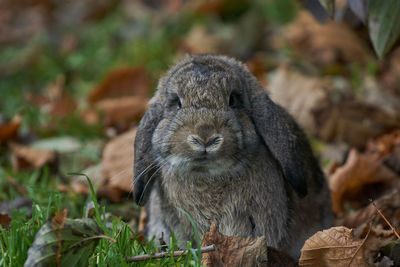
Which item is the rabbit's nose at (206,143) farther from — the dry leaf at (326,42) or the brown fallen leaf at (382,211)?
the dry leaf at (326,42)

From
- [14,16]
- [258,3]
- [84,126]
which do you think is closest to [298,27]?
[258,3]

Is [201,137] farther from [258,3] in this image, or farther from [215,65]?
[258,3]

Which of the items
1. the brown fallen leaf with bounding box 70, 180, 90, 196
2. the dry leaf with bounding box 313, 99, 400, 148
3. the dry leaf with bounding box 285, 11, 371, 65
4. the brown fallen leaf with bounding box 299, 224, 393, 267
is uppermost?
the dry leaf with bounding box 285, 11, 371, 65

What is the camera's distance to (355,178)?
4.73 meters

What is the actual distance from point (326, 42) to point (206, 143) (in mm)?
4496

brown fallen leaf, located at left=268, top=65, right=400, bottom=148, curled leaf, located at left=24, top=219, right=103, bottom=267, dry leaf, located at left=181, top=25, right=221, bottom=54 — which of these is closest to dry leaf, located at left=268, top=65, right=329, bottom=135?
brown fallen leaf, located at left=268, top=65, right=400, bottom=148

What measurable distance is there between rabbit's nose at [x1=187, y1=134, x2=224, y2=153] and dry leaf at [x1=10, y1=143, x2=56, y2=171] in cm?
246

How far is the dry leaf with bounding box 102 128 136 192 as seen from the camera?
4758 millimetres

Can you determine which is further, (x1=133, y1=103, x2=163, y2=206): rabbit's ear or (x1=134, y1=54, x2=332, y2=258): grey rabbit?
(x1=133, y1=103, x2=163, y2=206): rabbit's ear

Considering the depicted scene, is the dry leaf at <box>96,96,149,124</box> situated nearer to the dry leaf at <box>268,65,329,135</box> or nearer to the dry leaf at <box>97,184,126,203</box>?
the dry leaf at <box>268,65,329,135</box>

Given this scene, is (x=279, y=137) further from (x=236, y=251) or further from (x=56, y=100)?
(x=56, y=100)

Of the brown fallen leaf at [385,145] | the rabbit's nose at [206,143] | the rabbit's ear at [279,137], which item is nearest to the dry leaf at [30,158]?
the rabbit's ear at [279,137]

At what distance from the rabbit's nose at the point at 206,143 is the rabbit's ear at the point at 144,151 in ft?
1.66

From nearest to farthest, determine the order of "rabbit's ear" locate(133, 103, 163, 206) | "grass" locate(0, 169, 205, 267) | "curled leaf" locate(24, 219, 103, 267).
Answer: "curled leaf" locate(24, 219, 103, 267)
"grass" locate(0, 169, 205, 267)
"rabbit's ear" locate(133, 103, 163, 206)
